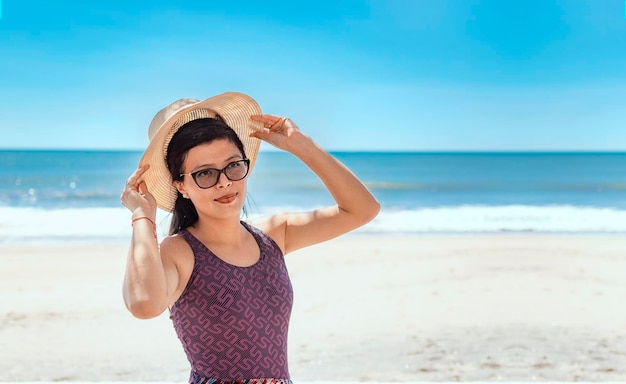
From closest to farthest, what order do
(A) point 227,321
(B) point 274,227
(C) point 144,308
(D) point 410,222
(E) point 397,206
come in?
(C) point 144,308
(A) point 227,321
(B) point 274,227
(D) point 410,222
(E) point 397,206

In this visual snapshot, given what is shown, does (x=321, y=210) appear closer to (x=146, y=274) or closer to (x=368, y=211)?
(x=368, y=211)

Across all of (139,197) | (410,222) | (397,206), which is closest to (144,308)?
(139,197)

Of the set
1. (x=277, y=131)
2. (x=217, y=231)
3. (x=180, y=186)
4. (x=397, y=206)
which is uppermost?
(x=397, y=206)

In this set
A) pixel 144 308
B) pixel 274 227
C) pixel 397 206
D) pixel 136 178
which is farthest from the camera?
pixel 397 206

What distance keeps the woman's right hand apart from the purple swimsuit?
5.7 inches

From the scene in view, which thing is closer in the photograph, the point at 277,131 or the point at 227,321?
the point at 227,321

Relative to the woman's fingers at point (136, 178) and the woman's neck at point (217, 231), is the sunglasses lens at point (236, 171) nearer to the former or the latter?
the woman's neck at point (217, 231)

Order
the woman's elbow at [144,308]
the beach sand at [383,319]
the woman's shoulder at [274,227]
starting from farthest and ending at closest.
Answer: the beach sand at [383,319] < the woman's shoulder at [274,227] < the woman's elbow at [144,308]

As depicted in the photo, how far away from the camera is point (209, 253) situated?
1.97m

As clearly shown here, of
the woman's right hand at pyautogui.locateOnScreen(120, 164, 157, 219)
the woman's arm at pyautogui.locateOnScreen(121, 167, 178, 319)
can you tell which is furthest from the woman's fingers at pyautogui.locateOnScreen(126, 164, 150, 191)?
the woman's arm at pyautogui.locateOnScreen(121, 167, 178, 319)

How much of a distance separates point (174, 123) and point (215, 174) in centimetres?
23

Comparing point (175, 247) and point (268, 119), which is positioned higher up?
point (268, 119)

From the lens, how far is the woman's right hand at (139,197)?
1.94 meters

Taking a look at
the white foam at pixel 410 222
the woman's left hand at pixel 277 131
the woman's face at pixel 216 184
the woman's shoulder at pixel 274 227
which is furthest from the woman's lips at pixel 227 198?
the white foam at pixel 410 222
